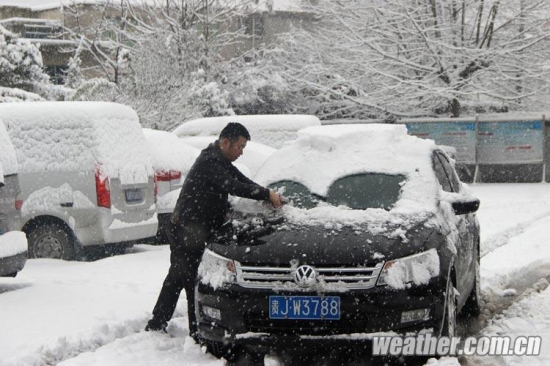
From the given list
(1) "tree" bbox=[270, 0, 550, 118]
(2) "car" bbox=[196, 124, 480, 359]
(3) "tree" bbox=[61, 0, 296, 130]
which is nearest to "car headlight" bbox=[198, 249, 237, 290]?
(2) "car" bbox=[196, 124, 480, 359]

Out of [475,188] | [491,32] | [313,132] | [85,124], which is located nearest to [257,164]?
[85,124]

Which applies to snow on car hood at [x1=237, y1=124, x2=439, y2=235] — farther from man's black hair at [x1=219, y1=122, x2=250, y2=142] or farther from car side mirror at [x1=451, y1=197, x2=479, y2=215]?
man's black hair at [x1=219, y1=122, x2=250, y2=142]

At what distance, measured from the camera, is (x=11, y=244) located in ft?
26.2

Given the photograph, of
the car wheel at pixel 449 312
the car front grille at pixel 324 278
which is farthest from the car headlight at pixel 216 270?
the car wheel at pixel 449 312

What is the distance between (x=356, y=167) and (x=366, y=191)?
0.98ft

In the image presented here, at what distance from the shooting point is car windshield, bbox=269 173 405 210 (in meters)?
6.46

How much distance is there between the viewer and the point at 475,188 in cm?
2331

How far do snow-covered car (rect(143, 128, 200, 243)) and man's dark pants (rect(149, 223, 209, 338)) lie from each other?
203 inches

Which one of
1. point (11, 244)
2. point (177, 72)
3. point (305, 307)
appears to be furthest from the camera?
point (177, 72)

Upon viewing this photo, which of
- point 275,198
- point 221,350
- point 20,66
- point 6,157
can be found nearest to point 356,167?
point 275,198

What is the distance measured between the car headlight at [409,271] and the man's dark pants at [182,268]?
1.68 m

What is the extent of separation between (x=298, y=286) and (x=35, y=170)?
6019 millimetres

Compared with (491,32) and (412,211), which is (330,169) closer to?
(412,211)

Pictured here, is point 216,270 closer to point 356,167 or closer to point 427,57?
point 356,167
